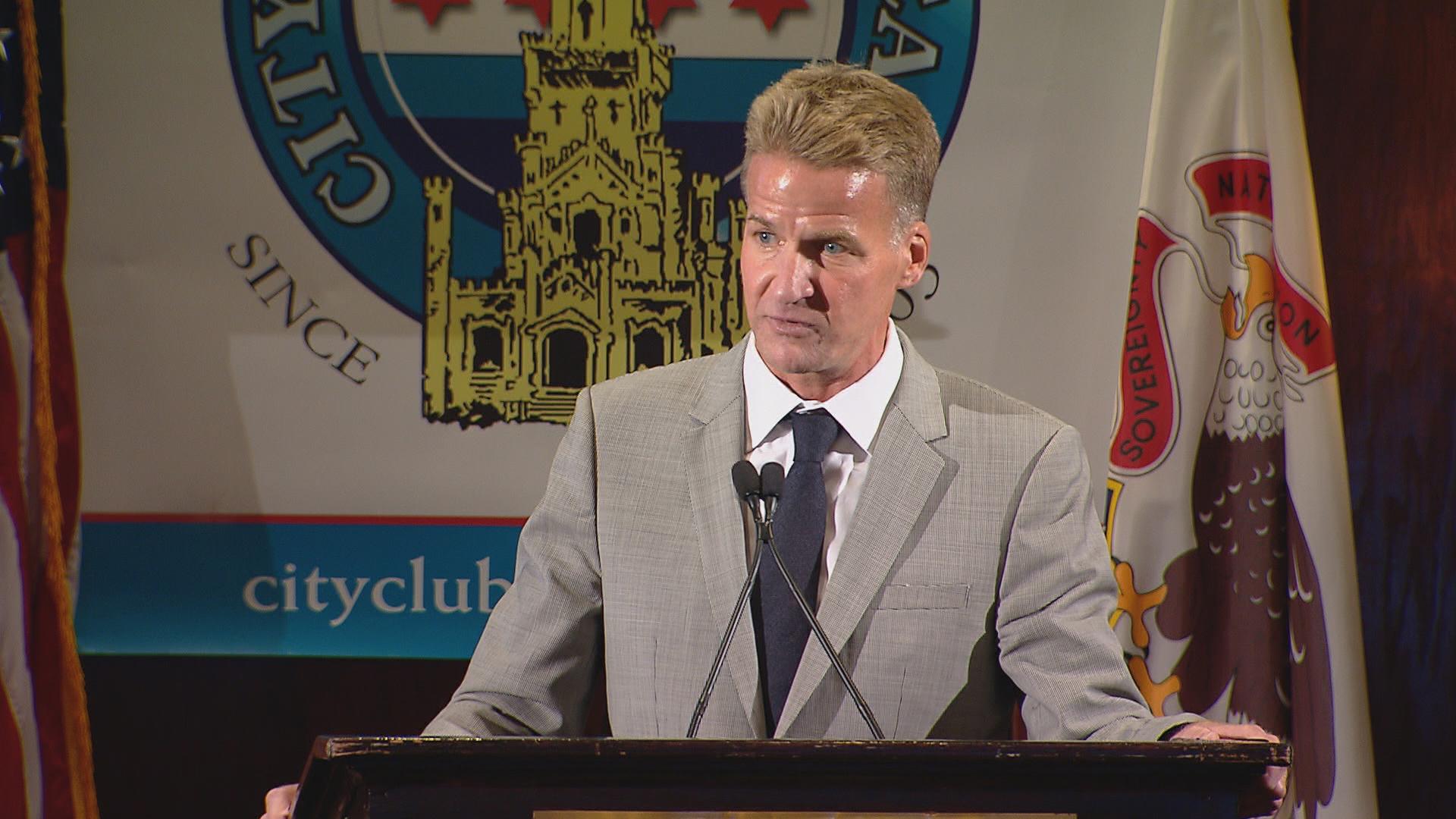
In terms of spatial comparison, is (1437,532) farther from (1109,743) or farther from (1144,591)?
(1109,743)

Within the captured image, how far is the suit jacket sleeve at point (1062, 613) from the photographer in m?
1.52

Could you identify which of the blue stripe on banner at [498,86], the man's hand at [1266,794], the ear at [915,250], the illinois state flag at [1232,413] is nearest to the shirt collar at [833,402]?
the ear at [915,250]

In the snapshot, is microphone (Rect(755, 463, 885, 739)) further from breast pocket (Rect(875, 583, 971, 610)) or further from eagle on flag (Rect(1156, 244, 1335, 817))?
eagle on flag (Rect(1156, 244, 1335, 817))

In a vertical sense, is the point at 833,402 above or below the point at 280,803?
above

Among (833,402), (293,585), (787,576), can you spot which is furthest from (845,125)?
(293,585)

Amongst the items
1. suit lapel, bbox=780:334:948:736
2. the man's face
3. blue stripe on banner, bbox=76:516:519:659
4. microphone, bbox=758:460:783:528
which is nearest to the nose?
the man's face

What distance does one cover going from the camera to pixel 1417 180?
281 cm

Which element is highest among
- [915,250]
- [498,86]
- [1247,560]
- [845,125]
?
[498,86]

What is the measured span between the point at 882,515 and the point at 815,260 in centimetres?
33

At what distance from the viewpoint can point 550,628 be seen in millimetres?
1632

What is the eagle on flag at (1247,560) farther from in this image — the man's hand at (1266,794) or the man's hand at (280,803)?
the man's hand at (280,803)

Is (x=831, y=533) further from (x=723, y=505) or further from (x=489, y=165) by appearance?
(x=489, y=165)

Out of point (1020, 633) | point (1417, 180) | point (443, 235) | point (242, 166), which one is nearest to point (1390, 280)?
point (1417, 180)

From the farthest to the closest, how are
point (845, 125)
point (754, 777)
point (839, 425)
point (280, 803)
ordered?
point (839, 425)
point (845, 125)
point (280, 803)
point (754, 777)
